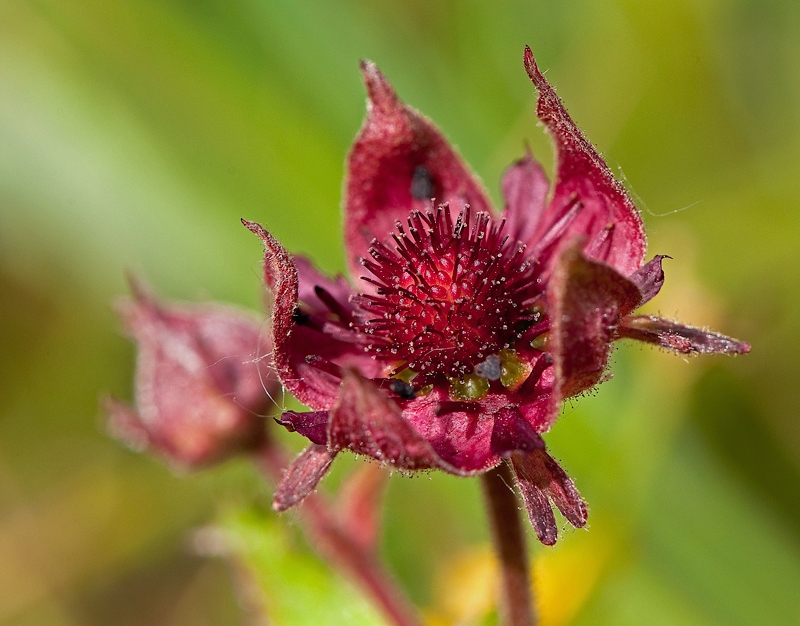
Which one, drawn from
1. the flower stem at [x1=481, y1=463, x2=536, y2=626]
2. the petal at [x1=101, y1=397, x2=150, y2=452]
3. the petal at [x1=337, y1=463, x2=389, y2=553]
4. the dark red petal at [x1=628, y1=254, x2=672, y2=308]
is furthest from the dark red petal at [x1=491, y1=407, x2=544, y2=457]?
→ the petal at [x1=101, y1=397, x2=150, y2=452]

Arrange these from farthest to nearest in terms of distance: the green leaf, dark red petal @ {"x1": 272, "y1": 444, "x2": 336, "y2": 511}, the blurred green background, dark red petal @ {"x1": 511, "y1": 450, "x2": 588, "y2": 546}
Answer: the blurred green background < the green leaf < dark red petal @ {"x1": 272, "y1": 444, "x2": 336, "y2": 511} < dark red petal @ {"x1": 511, "y1": 450, "x2": 588, "y2": 546}

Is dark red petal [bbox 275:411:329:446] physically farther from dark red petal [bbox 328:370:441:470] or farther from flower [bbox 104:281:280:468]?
flower [bbox 104:281:280:468]

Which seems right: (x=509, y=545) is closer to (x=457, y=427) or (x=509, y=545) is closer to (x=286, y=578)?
(x=457, y=427)

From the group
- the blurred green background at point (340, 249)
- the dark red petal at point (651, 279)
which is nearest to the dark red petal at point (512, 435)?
the dark red petal at point (651, 279)

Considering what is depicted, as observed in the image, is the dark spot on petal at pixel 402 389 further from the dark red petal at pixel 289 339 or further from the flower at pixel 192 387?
the flower at pixel 192 387

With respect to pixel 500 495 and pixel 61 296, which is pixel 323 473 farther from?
pixel 61 296

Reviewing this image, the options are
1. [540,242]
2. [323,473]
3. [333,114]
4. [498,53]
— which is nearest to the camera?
[323,473]

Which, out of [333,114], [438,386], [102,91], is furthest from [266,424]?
[102,91]
